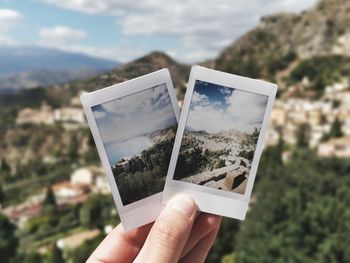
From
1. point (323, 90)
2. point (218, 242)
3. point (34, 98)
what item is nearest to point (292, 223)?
point (218, 242)

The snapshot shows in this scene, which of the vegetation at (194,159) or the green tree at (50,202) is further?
the green tree at (50,202)

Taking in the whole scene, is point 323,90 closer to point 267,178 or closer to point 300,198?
point 267,178

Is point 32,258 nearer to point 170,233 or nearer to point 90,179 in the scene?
point 170,233

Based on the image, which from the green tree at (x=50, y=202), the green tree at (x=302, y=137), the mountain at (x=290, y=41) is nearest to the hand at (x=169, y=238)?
the green tree at (x=50, y=202)

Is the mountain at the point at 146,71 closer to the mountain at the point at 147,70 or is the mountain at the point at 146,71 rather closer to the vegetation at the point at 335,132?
the mountain at the point at 147,70

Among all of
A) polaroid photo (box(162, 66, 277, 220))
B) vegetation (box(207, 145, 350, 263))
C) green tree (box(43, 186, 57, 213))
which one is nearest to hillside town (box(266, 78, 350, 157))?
vegetation (box(207, 145, 350, 263))

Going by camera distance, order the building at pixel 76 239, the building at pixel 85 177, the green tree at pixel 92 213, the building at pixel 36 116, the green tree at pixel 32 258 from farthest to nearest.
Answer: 1. the building at pixel 36 116
2. the building at pixel 85 177
3. the green tree at pixel 92 213
4. the building at pixel 76 239
5. the green tree at pixel 32 258

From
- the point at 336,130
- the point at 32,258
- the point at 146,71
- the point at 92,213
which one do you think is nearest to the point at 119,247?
the point at 146,71
